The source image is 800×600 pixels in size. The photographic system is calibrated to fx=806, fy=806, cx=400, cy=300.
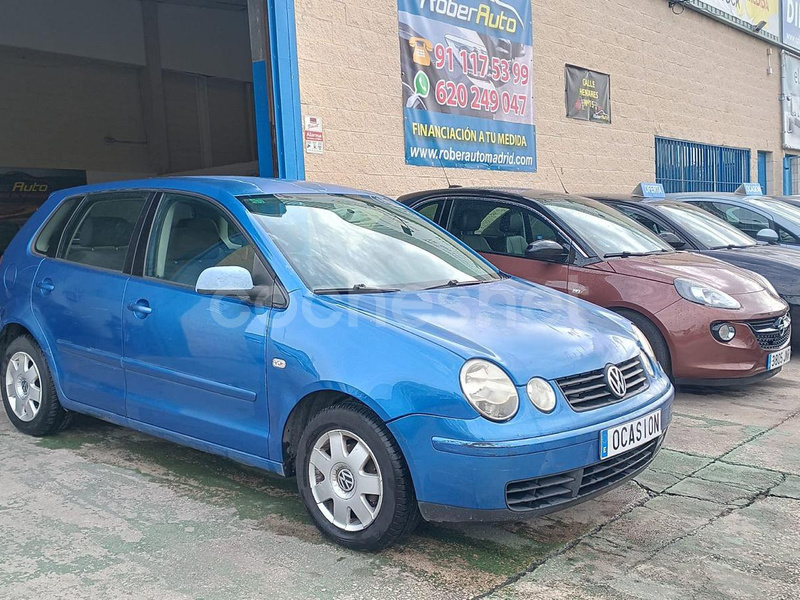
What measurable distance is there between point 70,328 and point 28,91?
1336cm

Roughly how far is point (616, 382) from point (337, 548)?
53.1 inches

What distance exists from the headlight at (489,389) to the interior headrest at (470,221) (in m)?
3.67

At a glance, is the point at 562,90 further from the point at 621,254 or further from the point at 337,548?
the point at 337,548

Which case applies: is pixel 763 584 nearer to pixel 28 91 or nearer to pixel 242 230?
pixel 242 230

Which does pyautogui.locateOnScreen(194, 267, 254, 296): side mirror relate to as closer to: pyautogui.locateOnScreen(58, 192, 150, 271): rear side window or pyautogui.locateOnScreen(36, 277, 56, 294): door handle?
pyautogui.locateOnScreen(58, 192, 150, 271): rear side window

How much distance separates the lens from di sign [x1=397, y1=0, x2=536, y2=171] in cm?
968

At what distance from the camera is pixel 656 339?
5.74m

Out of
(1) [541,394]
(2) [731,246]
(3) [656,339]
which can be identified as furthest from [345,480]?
(2) [731,246]

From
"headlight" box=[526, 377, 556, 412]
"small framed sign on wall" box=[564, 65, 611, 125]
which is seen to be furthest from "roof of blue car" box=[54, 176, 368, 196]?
"small framed sign on wall" box=[564, 65, 611, 125]

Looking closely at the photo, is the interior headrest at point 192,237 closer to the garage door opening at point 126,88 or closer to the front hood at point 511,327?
the front hood at point 511,327

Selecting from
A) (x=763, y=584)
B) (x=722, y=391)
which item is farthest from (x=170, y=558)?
(x=722, y=391)

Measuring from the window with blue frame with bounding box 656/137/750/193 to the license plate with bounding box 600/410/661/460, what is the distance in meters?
12.3

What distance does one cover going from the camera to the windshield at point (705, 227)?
7.77 metres

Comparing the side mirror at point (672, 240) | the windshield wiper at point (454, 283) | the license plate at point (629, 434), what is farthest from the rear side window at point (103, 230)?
the side mirror at point (672, 240)
